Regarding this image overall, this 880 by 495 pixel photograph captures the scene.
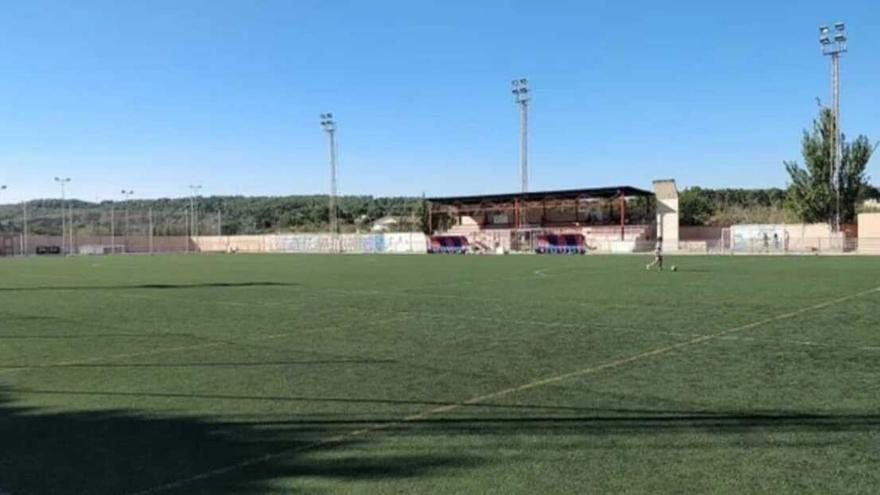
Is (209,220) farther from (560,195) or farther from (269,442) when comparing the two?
(269,442)

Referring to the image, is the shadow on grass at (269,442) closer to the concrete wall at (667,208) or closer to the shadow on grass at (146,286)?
the shadow on grass at (146,286)

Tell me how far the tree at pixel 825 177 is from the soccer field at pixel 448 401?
5718 cm

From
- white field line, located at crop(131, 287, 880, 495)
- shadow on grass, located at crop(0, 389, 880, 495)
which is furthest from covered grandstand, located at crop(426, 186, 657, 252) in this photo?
shadow on grass, located at crop(0, 389, 880, 495)

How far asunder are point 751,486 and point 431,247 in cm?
8011

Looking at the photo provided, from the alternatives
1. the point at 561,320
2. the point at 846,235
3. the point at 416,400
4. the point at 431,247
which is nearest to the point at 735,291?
the point at 561,320

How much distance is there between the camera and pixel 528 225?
292ft

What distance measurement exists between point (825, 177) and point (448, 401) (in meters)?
70.6

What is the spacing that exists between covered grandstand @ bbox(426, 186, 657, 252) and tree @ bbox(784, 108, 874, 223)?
13.4m

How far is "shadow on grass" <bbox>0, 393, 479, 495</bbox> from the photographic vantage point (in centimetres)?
544

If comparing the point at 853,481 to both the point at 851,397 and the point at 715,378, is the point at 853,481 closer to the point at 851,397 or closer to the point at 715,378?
the point at 851,397

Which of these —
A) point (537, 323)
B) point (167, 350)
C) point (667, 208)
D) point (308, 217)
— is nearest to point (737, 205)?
point (667, 208)

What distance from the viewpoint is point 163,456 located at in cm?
603

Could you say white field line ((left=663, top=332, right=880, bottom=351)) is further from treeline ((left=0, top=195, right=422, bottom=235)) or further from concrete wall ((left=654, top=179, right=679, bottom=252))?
treeline ((left=0, top=195, right=422, bottom=235))

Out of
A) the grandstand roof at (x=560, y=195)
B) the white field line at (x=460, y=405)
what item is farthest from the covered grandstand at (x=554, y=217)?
the white field line at (x=460, y=405)
